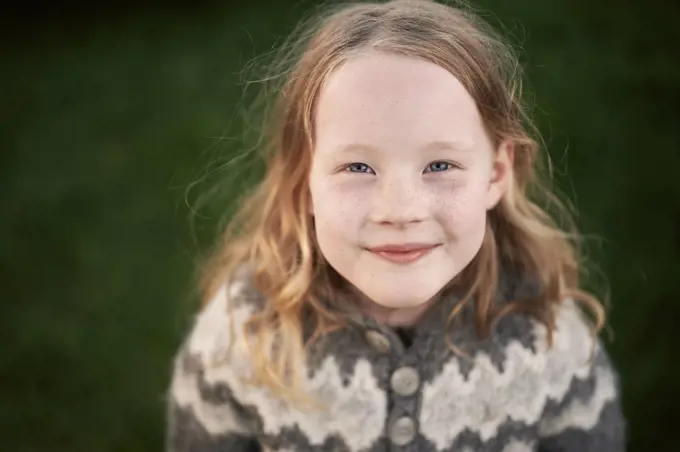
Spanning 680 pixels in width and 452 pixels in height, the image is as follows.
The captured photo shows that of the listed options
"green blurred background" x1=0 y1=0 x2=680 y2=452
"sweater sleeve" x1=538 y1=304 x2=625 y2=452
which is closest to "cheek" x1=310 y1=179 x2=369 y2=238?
"sweater sleeve" x1=538 y1=304 x2=625 y2=452

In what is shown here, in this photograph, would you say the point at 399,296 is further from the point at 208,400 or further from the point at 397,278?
the point at 208,400

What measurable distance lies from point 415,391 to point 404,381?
0.08ft

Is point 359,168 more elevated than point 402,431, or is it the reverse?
point 359,168

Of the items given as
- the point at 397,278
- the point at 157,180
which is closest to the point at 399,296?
the point at 397,278

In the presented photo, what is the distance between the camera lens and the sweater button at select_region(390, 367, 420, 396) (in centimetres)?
124

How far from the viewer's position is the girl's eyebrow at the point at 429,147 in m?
1.07

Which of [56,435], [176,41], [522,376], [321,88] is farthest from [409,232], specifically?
[176,41]

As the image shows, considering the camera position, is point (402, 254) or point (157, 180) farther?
point (157, 180)

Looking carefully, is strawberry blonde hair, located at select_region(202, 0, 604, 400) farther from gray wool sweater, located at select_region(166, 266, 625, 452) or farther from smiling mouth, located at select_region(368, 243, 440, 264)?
smiling mouth, located at select_region(368, 243, 440, 264)

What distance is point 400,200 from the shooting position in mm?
1079

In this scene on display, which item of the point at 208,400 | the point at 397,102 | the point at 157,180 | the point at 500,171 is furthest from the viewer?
the point at 157,180

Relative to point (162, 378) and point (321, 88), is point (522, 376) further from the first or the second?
point (162, 378)

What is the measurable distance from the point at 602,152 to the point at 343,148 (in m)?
1.30

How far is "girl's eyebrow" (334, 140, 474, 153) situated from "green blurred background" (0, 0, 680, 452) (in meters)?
0.78
